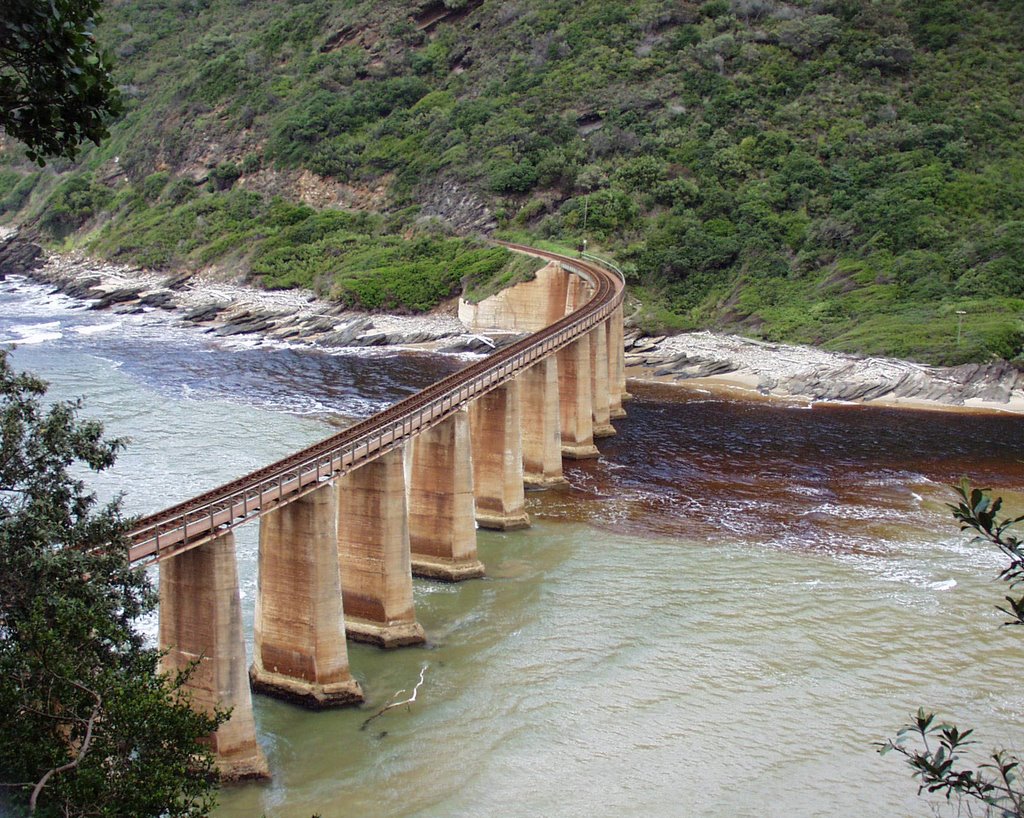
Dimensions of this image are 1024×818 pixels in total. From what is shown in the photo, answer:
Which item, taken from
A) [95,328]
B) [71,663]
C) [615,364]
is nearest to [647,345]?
[615,364]

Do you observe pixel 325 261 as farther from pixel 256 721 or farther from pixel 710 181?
pixel 256 721

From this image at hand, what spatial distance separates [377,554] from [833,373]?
51356 mm

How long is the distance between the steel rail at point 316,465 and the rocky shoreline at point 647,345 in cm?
2864

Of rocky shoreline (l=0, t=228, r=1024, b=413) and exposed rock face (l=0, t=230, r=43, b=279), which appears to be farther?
exposed rock face (l=0, t=230, r=43, b=279)

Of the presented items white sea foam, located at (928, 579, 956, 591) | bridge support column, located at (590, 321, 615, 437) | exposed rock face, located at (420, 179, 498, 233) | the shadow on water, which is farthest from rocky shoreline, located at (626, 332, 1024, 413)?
white sea foam, located at (928, 579, 956, 591)

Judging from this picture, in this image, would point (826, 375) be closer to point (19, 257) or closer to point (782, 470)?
point (782, 470)

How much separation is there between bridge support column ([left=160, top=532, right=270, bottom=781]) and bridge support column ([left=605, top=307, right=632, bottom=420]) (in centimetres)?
4509

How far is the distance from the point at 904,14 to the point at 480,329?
62.8 m

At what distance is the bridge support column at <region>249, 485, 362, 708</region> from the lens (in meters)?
29.4

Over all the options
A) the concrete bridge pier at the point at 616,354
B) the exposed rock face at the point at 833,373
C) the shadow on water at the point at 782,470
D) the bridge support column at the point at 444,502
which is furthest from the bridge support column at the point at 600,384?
the bridge support column at the point at 444,502

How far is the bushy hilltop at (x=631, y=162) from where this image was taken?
3575 inches

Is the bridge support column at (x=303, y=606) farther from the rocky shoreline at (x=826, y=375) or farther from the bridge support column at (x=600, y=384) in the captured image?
the rocky shoreline at (x=826, y=375)

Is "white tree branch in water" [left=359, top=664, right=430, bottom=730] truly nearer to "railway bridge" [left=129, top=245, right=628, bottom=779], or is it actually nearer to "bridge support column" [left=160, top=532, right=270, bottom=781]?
"railway bridge" [left=129, top=245, right=628, bottom=779]

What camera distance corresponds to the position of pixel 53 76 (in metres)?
13.0
